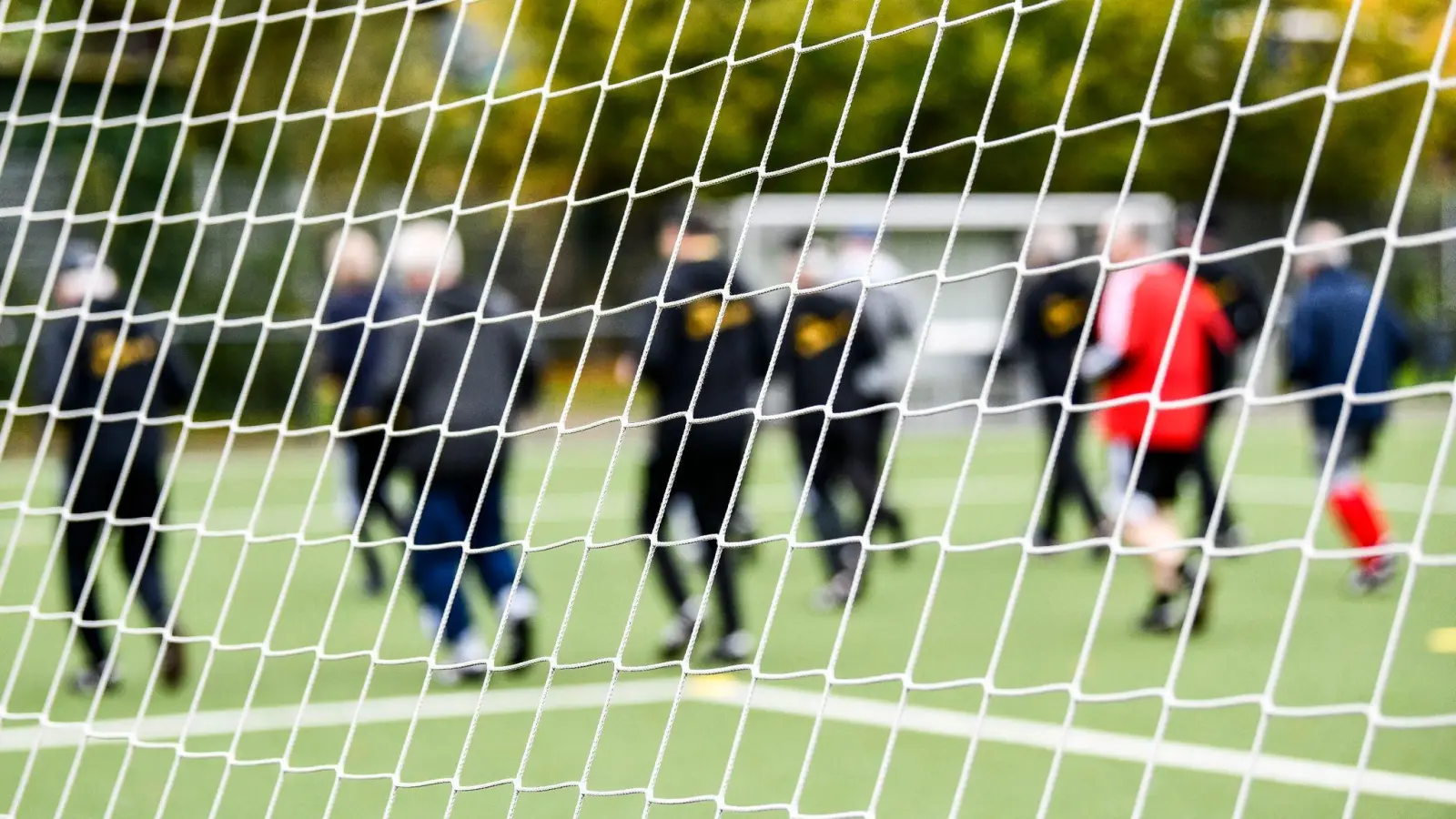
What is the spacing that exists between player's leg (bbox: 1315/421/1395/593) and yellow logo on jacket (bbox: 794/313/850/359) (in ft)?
7.46

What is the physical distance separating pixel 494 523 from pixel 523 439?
30.1 ft

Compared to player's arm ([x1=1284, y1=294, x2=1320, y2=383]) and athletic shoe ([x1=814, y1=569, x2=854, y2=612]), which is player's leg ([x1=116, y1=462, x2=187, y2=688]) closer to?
athletic shoe ([x1=814, y1=569, x2=854, y2=612])

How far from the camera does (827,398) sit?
27.7 feet

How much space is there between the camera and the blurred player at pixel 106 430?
271 inches

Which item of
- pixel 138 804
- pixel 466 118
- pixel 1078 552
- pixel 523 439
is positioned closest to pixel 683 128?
pixel 466 118

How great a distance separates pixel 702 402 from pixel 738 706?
1405 mm

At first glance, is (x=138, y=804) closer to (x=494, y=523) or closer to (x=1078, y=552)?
(x=494, y=523)

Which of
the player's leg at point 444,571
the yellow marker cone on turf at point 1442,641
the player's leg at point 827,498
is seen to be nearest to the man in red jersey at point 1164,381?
the yellow marker cone on turf at point 1442,641

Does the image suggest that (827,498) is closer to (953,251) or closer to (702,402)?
(702,402)

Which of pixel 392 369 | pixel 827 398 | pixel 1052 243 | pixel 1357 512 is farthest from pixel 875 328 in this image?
pixel 392 369

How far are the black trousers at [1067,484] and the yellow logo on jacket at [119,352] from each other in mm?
4513

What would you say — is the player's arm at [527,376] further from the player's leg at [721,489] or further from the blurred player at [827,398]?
the blurred player at [827,398]

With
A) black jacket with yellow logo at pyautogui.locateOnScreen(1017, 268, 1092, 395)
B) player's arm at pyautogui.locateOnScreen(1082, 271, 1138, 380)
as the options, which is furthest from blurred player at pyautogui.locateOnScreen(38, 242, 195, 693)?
black jacket with yellow logo at pyautogui.locateOnScreen(1017, 268, 1092, 395)

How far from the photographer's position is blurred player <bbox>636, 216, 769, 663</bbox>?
22.9ft
